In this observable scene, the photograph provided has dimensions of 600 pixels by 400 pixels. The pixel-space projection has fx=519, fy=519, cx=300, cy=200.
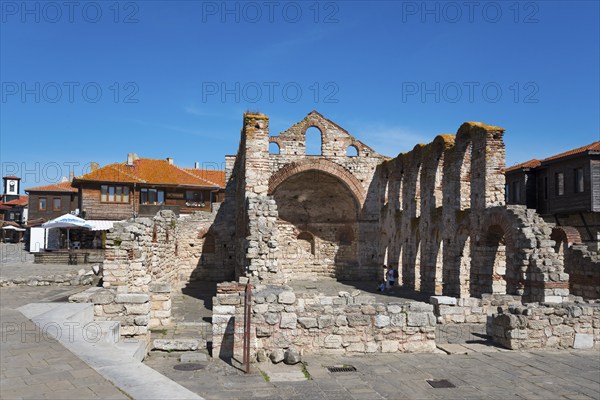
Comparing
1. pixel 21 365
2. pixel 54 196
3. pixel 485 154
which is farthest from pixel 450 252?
A: pixel 54 196

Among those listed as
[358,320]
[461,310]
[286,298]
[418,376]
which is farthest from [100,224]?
[418,376]

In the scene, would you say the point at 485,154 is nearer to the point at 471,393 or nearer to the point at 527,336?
the point at 527,336

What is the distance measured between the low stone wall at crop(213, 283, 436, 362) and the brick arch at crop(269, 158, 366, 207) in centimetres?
1772

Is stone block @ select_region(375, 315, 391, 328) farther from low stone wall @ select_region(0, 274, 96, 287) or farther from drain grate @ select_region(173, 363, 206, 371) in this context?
low stone wall @ select_region(0, 274, 96, 287)

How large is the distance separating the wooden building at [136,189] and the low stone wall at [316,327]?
26040mm

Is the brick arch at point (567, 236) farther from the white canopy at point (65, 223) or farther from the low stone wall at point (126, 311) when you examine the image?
the white canopy at point (65, 223)

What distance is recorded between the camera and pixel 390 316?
31.8 ft

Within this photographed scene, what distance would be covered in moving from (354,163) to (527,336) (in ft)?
61.7

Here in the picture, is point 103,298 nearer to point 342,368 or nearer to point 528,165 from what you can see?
point 342,368

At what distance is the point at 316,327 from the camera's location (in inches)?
370

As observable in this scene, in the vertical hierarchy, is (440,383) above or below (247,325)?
below

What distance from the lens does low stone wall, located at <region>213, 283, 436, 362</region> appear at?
9.00 meters

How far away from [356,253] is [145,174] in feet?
59.9

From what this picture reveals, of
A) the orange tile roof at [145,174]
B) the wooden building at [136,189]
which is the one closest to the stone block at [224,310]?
the wooden building at [136,189]
